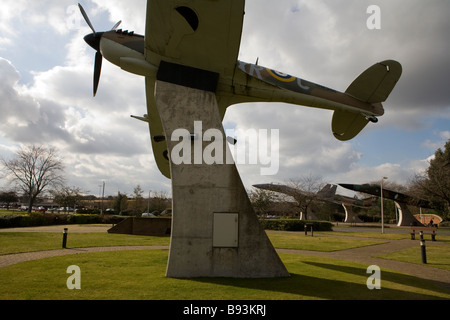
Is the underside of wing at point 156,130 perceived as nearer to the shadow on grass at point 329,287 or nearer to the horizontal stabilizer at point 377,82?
the shadow on grass at point 329,287

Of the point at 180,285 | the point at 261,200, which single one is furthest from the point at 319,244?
the point at 261,200

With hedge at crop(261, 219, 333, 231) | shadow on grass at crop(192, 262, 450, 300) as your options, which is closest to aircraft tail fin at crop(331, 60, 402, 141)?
shadow on grass at crop(192, 262, 450, 300)

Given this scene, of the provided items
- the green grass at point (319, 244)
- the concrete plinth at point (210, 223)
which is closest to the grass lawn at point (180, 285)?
the concrete plinth at point (210, 223)

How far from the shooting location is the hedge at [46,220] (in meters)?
27.4

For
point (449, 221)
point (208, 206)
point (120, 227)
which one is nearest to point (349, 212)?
point (449, 221)

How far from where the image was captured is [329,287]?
7.16 m

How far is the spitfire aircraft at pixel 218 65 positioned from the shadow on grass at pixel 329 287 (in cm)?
570

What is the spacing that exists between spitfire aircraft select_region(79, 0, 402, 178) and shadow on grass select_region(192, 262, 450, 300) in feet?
18.7

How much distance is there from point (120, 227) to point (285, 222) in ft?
68.5

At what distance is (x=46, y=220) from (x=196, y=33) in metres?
33.5

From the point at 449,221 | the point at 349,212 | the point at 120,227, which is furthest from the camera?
the point at 349,212

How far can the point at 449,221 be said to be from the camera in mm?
54969

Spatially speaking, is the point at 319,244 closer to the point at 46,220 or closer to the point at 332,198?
the point at 46,220
